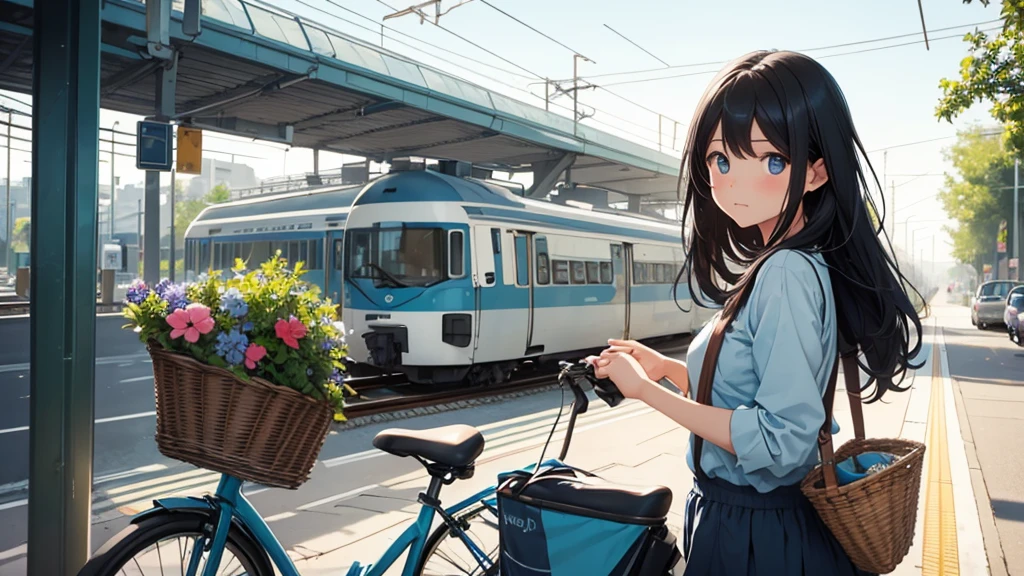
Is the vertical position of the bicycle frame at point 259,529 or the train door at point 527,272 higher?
the train door at point 527,272

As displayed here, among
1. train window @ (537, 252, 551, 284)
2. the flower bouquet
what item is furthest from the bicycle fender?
train window @ (537, 252, 551, 284)

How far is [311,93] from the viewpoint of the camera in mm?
16844

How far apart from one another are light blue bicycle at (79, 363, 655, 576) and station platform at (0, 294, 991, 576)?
0.19 meters

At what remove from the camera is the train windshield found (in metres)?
11.1

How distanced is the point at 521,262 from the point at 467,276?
52.0 inches

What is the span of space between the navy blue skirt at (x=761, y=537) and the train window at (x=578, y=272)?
1163 centimetres

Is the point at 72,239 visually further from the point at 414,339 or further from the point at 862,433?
the point at 414,339

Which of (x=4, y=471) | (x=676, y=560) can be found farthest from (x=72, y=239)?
(x=4, y=471)

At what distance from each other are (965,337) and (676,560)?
26.8 meters

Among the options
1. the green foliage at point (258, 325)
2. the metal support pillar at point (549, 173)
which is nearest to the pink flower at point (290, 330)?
the green foliage at point (258, 325)

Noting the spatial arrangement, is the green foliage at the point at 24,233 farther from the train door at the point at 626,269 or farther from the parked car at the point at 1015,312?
the parked car at the point at 1015,312

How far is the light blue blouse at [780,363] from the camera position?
1.63m

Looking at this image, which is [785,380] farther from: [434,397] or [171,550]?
[434,397]

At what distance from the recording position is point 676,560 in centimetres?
191
